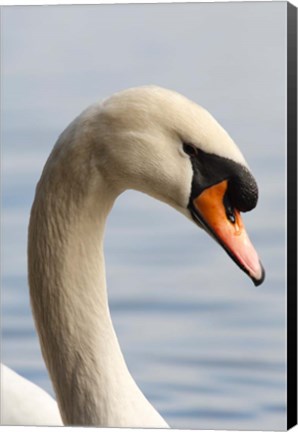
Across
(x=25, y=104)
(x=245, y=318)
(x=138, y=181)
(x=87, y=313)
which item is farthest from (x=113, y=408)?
(x=25, y=104)

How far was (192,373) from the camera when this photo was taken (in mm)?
3377

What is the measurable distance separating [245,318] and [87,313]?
2.35ft

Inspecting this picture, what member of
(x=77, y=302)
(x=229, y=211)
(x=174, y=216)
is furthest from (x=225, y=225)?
(x=174, y=216)

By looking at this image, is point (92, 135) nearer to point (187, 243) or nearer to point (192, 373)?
point (187, 243)

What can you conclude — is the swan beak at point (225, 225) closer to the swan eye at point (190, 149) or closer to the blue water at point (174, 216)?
the swan eye at point (190, 149)

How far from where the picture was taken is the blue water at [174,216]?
3.26 metres

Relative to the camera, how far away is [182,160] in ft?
8.71

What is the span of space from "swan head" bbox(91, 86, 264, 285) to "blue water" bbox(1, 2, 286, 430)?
59cm

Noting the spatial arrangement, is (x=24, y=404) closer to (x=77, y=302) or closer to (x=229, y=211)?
(x=77, y=302)

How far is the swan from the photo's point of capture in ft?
8.56

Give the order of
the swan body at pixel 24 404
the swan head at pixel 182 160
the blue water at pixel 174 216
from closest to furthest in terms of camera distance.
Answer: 1. the swan head at pixel 182 160
2. the blue water at pixel 174 216
3. the swan body at pixel 24 404

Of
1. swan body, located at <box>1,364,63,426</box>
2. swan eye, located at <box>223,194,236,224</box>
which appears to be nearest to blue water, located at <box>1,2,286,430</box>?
swan body, located at <box>1,364,63,426</box>

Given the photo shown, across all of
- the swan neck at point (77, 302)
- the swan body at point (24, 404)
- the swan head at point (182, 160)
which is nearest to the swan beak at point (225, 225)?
the swan head at point (182, 160)

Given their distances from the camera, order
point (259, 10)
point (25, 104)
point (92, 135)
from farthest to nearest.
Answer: point (25, 104), point (259, 10), point (92, 135)
